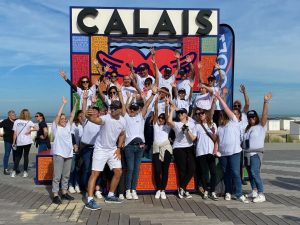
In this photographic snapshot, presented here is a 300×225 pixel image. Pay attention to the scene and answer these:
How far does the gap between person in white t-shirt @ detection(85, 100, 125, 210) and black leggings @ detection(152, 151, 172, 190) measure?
803 mm

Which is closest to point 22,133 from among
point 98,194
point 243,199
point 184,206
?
point 98,194

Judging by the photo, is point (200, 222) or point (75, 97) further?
point (75, 97)

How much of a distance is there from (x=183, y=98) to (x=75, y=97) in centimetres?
325

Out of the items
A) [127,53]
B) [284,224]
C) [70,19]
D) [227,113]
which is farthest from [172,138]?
[70,19]

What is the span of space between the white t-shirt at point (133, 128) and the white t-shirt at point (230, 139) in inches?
60.8

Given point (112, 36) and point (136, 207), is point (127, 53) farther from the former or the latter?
point (136, 207)

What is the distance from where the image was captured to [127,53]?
34.3ft

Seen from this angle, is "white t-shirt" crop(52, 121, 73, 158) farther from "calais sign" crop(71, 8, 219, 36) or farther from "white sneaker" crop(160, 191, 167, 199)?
"calais sign" crop(71, 8, 219, 36)

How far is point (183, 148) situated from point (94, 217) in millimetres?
2151

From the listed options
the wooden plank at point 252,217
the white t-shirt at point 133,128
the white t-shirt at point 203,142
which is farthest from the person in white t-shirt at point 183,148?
the wooden plank at point 252,217

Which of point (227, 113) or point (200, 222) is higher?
point (227, 113)

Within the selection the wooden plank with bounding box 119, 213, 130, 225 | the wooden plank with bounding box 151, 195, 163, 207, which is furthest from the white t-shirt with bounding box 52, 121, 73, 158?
the wooden plank with bounding box 151, 195, 163, 207

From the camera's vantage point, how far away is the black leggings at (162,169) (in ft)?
22.9

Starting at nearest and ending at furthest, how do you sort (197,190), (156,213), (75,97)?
1. (156,213)
2. (197,190)
3. (75,97)
